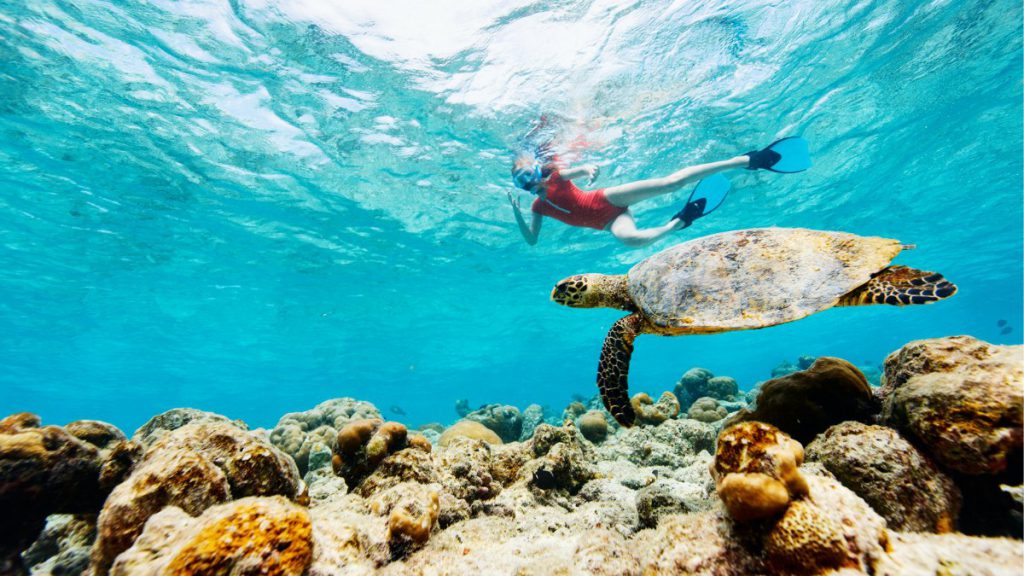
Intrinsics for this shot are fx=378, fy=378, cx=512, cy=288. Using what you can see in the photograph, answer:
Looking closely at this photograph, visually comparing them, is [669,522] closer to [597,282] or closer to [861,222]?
[597,282]

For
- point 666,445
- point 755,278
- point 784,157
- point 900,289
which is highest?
point 784,157

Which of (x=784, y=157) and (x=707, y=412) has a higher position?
(x=784, y=157)

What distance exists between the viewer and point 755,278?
3.07 meters

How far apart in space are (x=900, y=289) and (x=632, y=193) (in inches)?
239

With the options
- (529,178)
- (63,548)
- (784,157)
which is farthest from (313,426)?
(784,157)

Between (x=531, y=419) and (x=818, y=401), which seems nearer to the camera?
(x=818, y=401)

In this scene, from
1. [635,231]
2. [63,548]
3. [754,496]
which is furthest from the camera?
[635,231]

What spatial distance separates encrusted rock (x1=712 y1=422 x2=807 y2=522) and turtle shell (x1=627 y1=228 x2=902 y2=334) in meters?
1.35

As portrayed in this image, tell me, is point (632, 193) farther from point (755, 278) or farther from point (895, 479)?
point (895, 479)

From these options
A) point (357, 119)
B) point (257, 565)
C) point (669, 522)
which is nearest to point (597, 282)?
point (669, 522)

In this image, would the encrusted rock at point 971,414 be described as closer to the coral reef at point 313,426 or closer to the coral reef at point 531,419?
the coral reef at point 313,426

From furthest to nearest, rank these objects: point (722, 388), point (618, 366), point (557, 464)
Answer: point (722, 388) → point (618, 366) → point (557, 464)

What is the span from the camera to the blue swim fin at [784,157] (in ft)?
26.1

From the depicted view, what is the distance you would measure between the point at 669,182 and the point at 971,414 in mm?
6765
